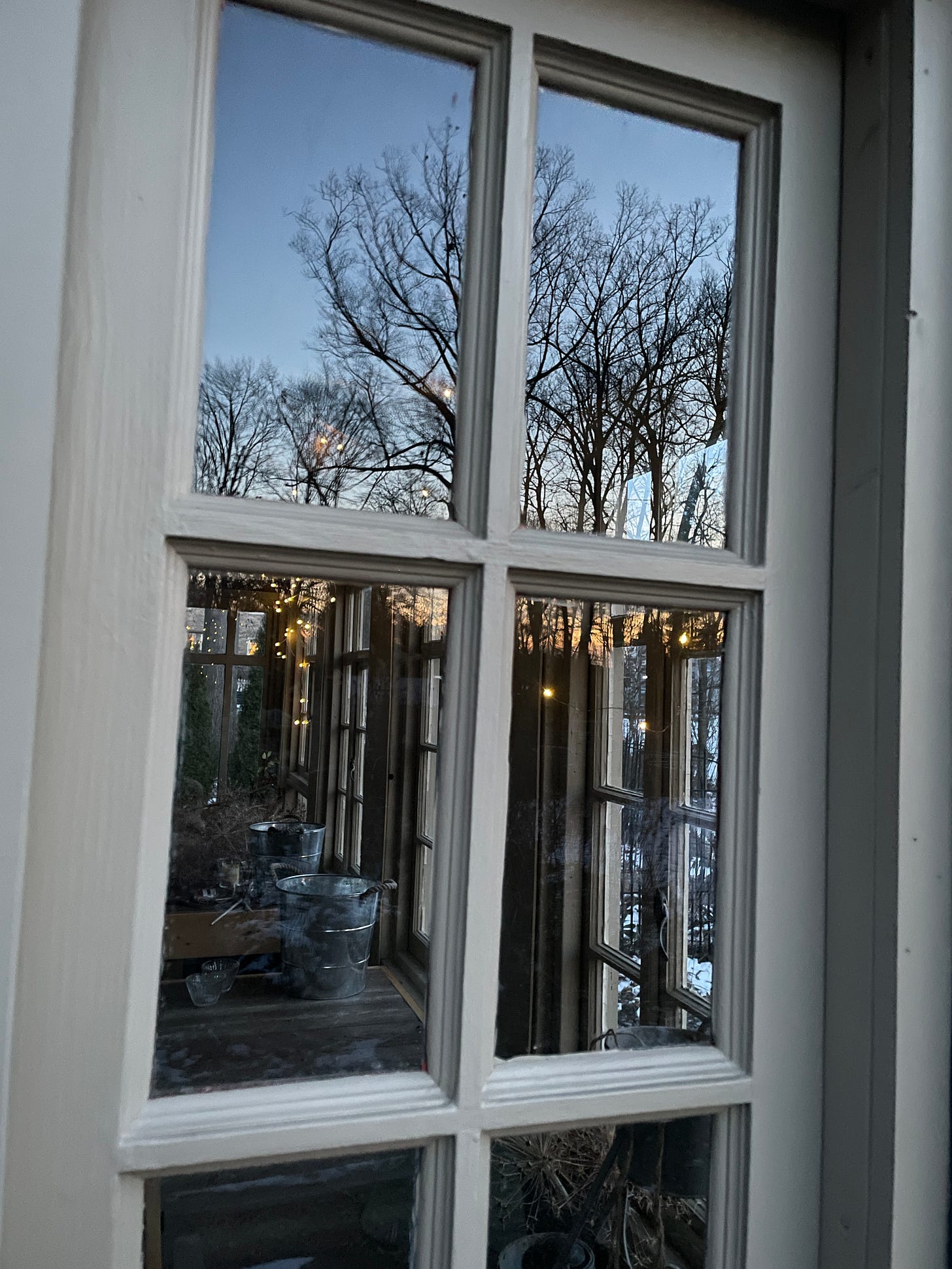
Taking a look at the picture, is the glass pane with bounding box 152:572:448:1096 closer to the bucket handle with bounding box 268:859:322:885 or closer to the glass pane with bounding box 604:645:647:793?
the bucket handle with bounding box 268:859:322:885

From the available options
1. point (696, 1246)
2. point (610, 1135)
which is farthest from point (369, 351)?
point (696, 1246)

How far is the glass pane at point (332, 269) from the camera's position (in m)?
0.71

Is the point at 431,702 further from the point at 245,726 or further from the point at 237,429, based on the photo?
the point at 237,429

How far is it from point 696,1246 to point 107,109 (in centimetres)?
110

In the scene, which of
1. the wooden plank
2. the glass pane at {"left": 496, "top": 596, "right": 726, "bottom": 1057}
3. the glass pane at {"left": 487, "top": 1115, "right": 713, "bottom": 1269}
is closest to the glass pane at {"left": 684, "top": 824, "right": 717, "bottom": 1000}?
the glass pane at {"left": 496, "top": 596, "right": 726, "bottom": 1057}

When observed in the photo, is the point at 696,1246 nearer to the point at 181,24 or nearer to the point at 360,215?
the point at 360,215

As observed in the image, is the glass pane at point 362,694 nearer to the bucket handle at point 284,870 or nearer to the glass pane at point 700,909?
the bucket handle at point 284,870

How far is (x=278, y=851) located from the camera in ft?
2.33

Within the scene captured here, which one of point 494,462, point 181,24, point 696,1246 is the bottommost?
point 696,1246

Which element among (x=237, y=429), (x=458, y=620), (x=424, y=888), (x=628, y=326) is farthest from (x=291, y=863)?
(x=628, y=326)

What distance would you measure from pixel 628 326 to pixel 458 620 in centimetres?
35

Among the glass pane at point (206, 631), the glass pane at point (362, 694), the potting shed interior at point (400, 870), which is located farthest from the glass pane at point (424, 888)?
the glass pane at point (206, 631)

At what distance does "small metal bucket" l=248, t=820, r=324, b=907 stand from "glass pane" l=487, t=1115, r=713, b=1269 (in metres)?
0.29

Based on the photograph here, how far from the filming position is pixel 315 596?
2.35 feet
